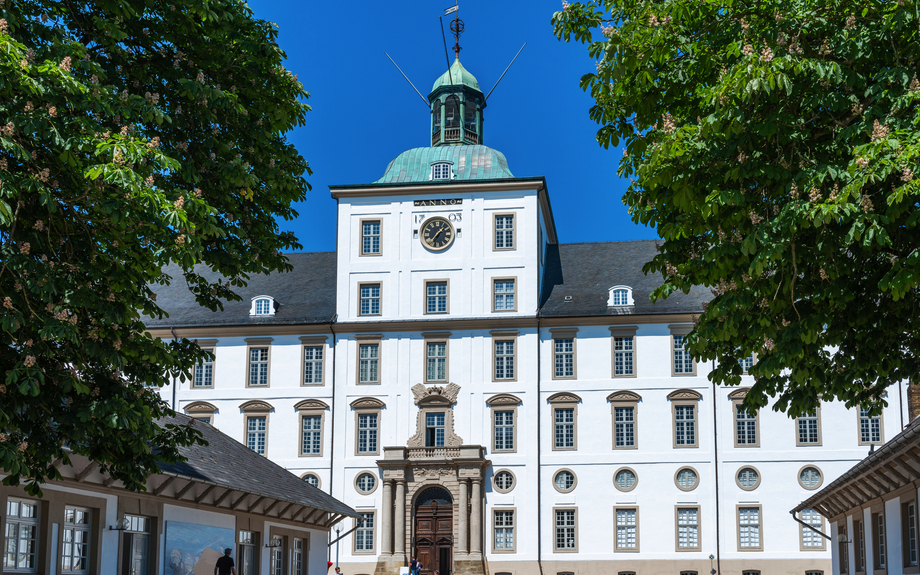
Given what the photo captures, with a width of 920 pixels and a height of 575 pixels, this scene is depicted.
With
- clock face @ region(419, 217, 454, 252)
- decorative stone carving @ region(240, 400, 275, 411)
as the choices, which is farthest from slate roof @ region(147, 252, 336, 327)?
clock face @ region(419, 217, 454, 252)

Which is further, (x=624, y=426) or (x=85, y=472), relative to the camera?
(x=624, y=426)

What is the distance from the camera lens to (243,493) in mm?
24750

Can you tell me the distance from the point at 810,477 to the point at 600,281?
13.5 m

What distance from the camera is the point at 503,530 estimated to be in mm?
49406

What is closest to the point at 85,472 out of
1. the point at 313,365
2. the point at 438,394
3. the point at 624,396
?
the point at 438,394

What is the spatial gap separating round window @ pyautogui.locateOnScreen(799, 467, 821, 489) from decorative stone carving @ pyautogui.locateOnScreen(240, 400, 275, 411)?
24804mm

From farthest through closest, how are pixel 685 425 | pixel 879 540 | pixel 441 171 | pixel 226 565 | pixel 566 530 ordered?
pixel 441 171, pixel 685 425, pixel 566 530, pixel 879 540, pixel 226 565

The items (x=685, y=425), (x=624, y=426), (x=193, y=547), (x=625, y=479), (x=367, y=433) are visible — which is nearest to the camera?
(x=193, y=547)

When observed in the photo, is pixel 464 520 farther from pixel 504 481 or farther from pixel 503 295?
pixel 503 295

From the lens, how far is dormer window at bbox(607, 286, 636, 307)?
5153 centimetres

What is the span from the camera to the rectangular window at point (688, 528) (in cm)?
4834

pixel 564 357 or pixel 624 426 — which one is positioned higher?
pixel 564 357

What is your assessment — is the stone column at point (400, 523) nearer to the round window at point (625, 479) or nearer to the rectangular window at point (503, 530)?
the rectangular window at point (503, 530)

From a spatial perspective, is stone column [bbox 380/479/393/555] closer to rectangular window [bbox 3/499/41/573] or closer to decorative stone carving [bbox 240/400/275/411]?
decorative stone carving [bbox 240/400/275/411]
